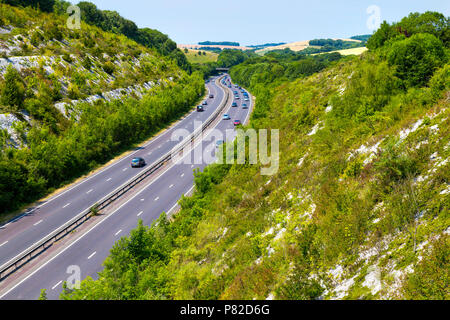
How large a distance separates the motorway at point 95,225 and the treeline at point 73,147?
8.63 ft

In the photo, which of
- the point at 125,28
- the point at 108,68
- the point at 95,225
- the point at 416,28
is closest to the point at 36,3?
the point at 108,68

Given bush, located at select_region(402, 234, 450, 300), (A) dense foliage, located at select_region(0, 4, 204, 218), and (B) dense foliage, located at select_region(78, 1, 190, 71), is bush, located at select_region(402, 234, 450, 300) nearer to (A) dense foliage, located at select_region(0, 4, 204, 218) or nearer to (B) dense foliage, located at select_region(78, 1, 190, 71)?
(A) dense foliage, located at select_region(0, 4, 204, 218)

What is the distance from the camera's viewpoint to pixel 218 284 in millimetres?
12227

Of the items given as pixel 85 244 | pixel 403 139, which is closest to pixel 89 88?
pixel 85 244

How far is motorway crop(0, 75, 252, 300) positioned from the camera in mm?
20000

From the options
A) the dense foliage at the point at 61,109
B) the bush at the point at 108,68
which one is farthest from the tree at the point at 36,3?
the bush at the point at 108,68

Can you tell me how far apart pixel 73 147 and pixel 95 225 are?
15.8 m

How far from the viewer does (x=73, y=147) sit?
1479 inches

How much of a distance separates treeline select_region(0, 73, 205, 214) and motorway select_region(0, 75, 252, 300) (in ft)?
8.63

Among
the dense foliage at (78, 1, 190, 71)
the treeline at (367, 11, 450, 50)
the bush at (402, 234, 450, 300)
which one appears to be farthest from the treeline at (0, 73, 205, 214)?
the dense foliage at (78, 1, 190, 71)

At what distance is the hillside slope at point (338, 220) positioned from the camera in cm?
873

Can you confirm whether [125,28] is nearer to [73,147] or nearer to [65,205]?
[73,147]

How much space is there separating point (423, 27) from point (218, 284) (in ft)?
102

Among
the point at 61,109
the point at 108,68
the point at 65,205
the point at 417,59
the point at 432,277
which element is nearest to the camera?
the point at 432,277
